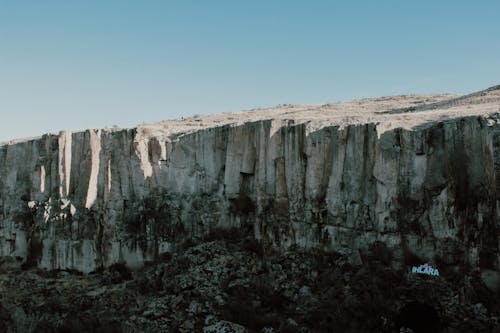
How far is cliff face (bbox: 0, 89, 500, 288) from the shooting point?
19906 millimetres

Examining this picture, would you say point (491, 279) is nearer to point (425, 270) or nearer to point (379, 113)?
point (425, 270)

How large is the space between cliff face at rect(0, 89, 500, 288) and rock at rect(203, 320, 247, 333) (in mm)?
5142

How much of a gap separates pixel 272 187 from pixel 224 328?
7486 mm

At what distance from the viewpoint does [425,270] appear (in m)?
19.7

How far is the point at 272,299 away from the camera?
70.4ft

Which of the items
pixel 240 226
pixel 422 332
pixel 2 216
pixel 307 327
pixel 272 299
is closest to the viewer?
pixel 422 332

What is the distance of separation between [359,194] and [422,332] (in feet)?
20.8

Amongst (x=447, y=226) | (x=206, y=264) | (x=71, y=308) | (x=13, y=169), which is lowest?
(x=71, y=308)

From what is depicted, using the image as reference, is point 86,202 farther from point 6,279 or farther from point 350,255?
point 350,255

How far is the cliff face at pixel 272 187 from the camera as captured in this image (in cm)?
1991

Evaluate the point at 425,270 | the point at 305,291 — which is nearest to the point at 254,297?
the point at 305,291

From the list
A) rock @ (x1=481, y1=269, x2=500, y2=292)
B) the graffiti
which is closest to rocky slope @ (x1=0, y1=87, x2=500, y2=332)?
rock @ (x1=481, y1=269, x2=500, y2=292)

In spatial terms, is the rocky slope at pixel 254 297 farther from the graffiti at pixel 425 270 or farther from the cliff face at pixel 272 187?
the cliff face at pixel 272 187

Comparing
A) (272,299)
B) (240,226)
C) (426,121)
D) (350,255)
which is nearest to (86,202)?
(240,226)
